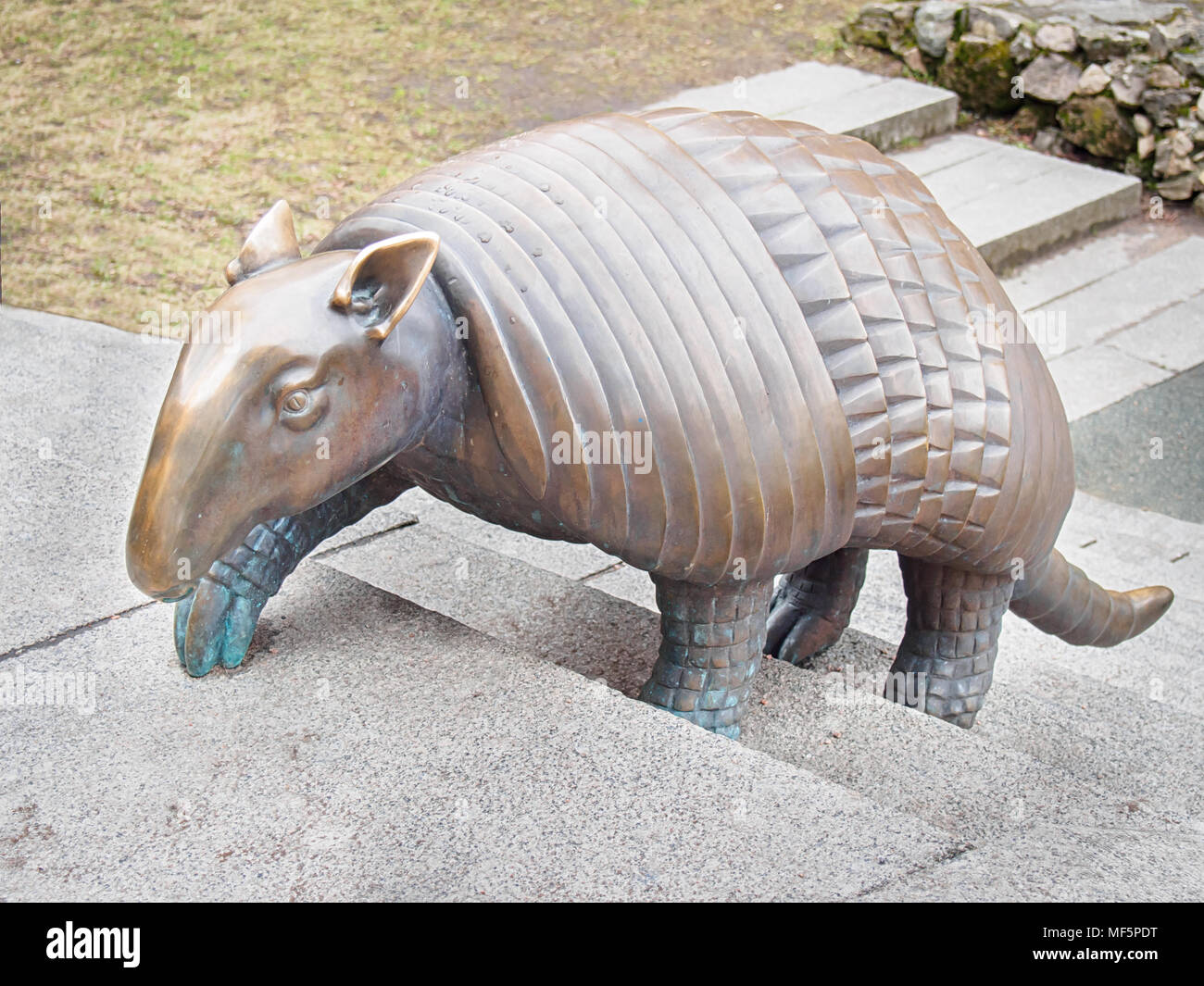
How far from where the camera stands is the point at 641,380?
2.18 meters

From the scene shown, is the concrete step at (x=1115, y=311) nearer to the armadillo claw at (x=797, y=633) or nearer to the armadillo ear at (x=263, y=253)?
the armadillo claw at (x=797, y=633)

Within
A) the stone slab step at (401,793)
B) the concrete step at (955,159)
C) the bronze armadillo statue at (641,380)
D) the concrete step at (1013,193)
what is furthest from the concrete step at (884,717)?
the concrete step at (955,159)

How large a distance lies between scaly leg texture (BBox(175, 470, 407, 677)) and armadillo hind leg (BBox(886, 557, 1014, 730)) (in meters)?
1.18

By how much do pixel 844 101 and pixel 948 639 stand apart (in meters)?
5.14

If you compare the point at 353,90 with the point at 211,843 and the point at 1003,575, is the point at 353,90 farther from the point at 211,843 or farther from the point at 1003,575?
the point at 211,843

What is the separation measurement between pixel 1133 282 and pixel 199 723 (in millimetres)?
5783

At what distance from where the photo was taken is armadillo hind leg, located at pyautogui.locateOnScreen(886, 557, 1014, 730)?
9.75 feet

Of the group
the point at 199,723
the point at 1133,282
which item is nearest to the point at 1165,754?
the point at 199,723

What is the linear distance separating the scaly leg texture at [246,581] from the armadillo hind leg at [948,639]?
1.18m

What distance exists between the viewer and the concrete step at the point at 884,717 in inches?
108

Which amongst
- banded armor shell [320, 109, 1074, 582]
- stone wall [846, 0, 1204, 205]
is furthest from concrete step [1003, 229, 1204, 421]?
banded armor shell [320, 109, 1074, 582]

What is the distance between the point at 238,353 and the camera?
2.04 meters

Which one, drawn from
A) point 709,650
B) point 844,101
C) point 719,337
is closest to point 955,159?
point 844,101

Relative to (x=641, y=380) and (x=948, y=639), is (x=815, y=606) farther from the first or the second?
(x=641, y=380)
